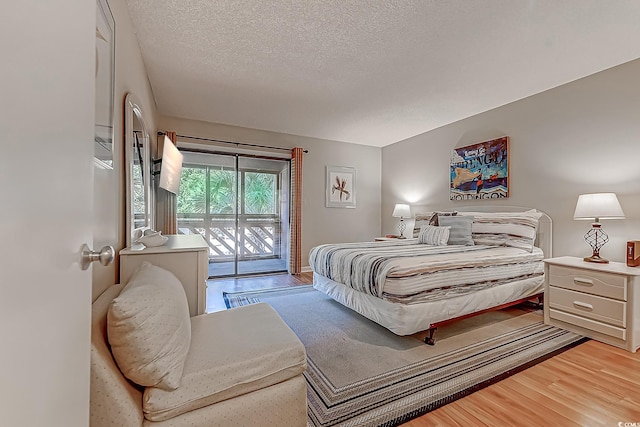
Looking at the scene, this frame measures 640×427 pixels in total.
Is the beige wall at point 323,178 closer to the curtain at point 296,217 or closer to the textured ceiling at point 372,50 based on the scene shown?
the curtain at point 296,217

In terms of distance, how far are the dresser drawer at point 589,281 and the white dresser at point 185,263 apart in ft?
10.2

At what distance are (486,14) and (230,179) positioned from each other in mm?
3943

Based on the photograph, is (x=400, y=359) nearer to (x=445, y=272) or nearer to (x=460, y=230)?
(x=445, y=272)

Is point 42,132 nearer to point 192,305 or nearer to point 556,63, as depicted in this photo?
point 192,305

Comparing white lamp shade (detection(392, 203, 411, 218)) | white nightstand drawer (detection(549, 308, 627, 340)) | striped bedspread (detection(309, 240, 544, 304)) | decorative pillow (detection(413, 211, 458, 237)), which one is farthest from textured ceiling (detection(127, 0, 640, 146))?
white nightstand drawer (detection(549, 308, 627, 340))

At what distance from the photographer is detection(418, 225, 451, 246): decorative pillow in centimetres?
343

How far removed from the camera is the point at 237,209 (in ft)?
15.6

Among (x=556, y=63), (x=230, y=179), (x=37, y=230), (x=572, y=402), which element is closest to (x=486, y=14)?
(x=556, y=63)

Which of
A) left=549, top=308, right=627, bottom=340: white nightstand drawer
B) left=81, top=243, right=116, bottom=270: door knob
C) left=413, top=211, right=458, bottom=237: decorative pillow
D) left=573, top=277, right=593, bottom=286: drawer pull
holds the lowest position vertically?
left=549, top=308, right=627, bottom=340: white nightstand drawer

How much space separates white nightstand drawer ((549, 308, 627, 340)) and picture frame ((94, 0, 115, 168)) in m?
3.70

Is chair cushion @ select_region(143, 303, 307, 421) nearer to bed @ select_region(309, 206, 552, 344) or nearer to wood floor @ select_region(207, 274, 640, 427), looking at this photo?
wood floor @ select_region(207, 274, 640, 427)

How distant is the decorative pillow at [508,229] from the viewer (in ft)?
10.1

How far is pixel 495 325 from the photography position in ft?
8.66

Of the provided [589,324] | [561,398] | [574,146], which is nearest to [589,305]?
[589,324]
